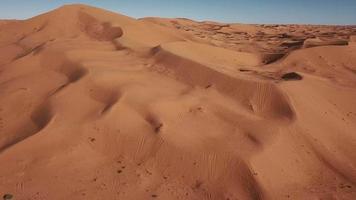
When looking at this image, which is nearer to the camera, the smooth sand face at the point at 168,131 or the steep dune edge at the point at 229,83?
the smooth sand face at the point at 168,131

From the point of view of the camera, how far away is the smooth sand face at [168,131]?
4922mm

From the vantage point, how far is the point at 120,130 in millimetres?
5973

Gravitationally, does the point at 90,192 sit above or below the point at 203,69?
below

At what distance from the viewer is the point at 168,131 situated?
19.2 feet

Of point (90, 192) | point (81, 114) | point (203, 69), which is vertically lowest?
point (90, 192)

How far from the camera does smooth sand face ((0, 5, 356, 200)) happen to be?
16.1ft

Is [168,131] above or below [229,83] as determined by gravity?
below

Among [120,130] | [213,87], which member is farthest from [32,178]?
[213,87]

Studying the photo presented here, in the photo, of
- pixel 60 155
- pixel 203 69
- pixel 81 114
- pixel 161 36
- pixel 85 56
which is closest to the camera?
pixel 60 155

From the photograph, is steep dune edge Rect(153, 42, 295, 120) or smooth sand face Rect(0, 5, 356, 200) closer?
smooth sand face Rect(0, 5, 356, 200)

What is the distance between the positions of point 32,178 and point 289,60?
8.58m

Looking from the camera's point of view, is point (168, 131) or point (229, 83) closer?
point (168, 131)

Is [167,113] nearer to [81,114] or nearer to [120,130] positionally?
[120,130]

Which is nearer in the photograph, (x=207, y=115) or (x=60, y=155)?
(x=60, y=155)
